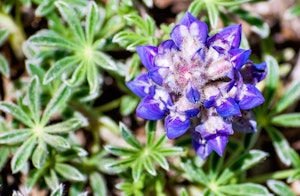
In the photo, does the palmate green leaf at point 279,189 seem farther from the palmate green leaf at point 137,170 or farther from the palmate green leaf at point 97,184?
the palmate green leaf at point 97,184

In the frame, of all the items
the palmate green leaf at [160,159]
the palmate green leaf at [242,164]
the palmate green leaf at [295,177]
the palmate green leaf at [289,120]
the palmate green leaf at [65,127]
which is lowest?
the palmate green leaf at [295,177]

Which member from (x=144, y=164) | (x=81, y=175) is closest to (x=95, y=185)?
(x=81, y=175)

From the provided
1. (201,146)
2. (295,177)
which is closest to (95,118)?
(201,146)

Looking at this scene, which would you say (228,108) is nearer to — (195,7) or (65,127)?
(195,7)

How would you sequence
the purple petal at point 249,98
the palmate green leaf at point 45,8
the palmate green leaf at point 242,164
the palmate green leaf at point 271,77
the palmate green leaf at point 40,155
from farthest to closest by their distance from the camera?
the palmate green leaf at point 271,77 < the palmate green leaf at point 45,8 < the palmate green leaf at point 242,164 < the palmate green leaf at point 40,155 < the purple petal at point 249,98

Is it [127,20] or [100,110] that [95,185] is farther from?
[127,20]

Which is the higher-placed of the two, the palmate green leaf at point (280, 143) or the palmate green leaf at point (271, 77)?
the palmate green leaf at point (271, 77)

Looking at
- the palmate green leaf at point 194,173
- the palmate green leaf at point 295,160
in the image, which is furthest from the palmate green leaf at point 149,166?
the palmate green leaf at point 295,160
